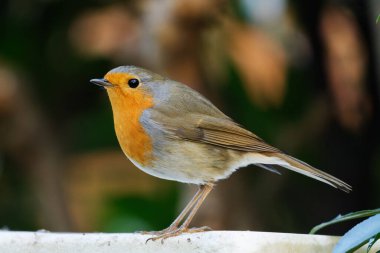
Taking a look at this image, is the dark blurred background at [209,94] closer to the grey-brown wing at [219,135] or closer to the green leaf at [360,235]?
the grey-brown wing at [219,135]

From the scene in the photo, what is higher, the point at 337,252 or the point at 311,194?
the point at 337,252

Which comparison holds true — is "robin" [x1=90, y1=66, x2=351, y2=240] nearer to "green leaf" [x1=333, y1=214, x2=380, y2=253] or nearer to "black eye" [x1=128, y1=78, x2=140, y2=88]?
"black eye" [x1=128, y1=78, x2=140, y2=88]

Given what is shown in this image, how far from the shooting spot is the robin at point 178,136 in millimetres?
2766

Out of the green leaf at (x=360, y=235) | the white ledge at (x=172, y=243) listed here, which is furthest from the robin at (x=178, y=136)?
the green leaf at (x=360, y=235)

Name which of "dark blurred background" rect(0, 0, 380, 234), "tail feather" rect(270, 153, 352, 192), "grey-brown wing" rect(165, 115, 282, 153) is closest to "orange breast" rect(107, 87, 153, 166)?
"grey-brown wing" rect(165, 115, 282, 153)

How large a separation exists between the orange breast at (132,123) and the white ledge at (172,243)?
1.68 ft

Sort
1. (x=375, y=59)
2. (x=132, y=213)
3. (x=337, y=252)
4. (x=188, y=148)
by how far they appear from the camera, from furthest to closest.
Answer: (x=132, y=213)
(x=375, y=59)
(x=188, y=148)
(x=337, y=252)

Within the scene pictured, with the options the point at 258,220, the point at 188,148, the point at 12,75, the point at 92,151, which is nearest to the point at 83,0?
the point at 12,75

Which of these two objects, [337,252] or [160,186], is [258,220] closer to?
[160,186]

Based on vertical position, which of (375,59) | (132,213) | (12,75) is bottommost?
(132,213)

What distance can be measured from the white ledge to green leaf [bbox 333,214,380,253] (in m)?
0.27

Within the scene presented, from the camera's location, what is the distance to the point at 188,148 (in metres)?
2.85

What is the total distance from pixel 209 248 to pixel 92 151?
9.35 ft

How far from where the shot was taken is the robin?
2.77 metres
